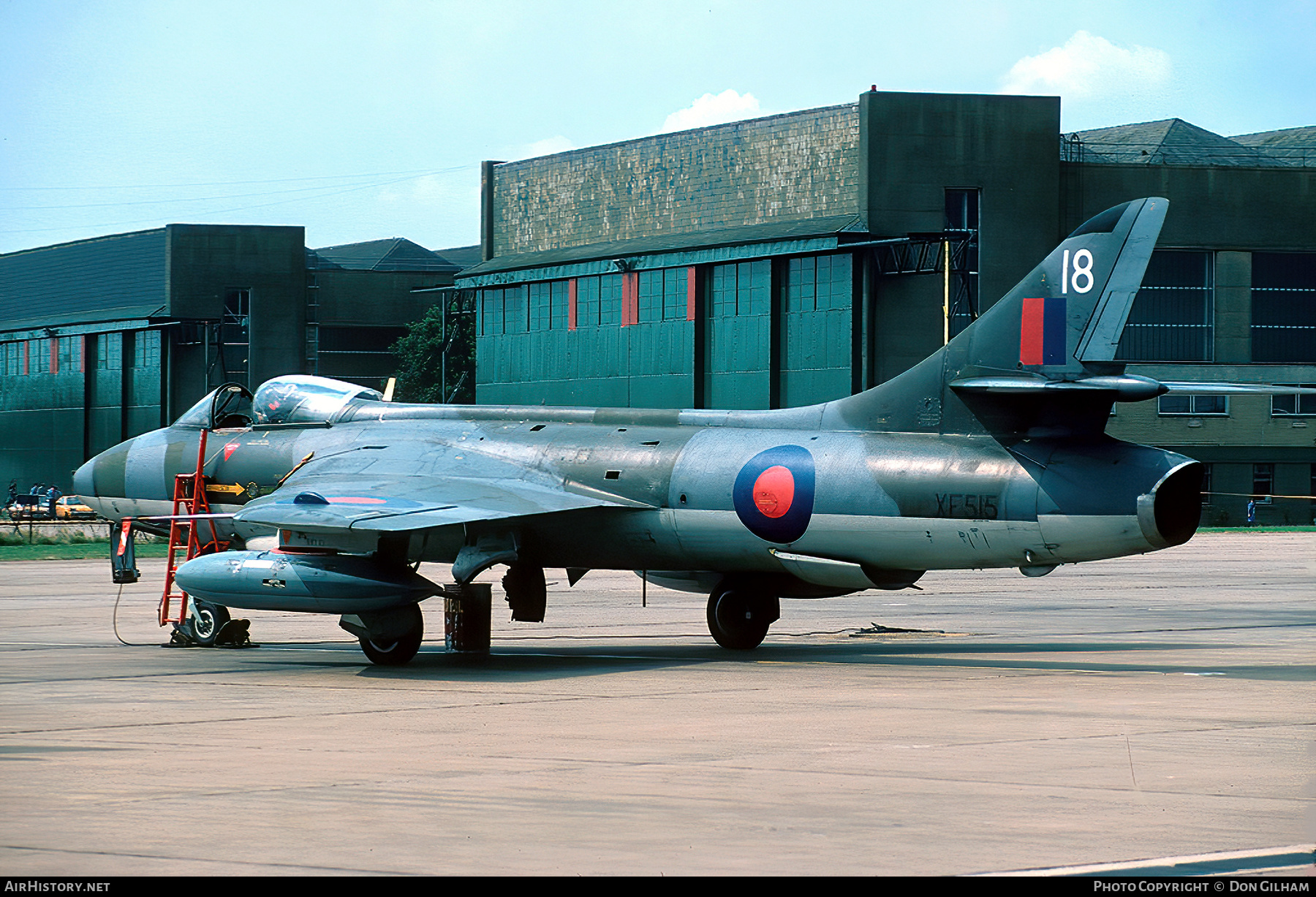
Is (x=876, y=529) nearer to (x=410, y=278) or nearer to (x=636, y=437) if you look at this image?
(x=636, y=437)

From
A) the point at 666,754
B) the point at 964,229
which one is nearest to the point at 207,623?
the point at 666,754

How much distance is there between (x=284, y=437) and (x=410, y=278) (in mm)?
86111

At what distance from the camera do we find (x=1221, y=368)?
8294 centimetres

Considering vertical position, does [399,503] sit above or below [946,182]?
below

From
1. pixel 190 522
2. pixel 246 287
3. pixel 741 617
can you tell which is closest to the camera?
pixel 741 617

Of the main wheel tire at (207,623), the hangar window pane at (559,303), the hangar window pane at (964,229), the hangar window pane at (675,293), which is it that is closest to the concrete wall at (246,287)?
the hangar window pane at (559,303)

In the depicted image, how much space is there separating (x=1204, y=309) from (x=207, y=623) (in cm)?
7192

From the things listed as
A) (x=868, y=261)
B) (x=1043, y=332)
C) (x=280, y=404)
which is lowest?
(x=280, y=404)

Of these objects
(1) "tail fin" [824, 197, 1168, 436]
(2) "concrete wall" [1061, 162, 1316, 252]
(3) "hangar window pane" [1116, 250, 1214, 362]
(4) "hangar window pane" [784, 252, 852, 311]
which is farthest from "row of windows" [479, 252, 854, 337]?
(1) "tail fin" [824, 197, 1168, 436]

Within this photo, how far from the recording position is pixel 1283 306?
278 ft

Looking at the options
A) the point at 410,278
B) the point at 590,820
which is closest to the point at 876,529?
the point at 590,820

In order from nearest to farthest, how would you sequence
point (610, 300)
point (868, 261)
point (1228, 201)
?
point (868, 261) → point (1228, 201) → point (610, 300)

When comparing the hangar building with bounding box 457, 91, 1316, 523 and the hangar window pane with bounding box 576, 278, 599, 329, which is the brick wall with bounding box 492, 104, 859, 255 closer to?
the hangar building with bounding box 457, 91, 1316, 523

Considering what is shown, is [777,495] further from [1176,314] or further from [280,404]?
[1176,314]
